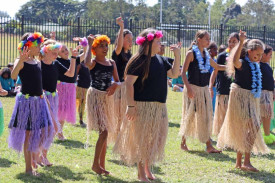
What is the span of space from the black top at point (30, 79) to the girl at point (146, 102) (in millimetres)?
1179

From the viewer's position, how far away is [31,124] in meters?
6.41

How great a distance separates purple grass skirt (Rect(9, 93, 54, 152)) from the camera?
6.38 meters

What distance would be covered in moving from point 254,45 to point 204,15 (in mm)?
57474

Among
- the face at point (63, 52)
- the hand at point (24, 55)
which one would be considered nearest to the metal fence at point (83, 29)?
the face at point (63, 52)

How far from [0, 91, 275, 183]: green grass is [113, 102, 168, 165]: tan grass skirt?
41cm

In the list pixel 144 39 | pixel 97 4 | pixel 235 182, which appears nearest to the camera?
pixel 144 39

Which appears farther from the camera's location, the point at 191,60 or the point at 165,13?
the point at 165,13

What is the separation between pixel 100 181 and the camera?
20.5ft

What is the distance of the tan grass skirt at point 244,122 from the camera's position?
6949 mm

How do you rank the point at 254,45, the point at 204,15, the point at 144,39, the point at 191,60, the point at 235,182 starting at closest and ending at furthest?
the point at 144,39
the point at 235,182
the point at 254,45
the point at 191,60
the point at 204,15

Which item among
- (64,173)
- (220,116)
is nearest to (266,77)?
(220,116)

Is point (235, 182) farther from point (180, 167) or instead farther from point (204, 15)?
point (204, 15)

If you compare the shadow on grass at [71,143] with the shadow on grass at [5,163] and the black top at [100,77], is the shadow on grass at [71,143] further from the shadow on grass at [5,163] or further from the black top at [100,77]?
the black top at [100,77]

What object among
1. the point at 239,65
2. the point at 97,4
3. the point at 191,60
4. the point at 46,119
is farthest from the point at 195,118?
the point at 97,4
